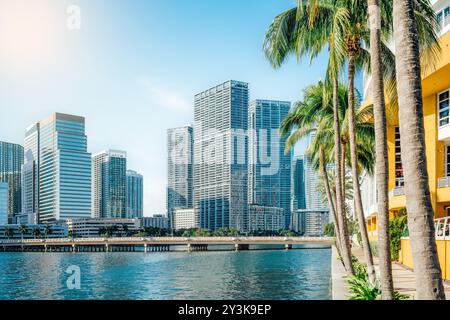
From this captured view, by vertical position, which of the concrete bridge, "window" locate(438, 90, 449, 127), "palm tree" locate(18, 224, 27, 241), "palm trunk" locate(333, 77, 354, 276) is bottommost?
the concrete bridge

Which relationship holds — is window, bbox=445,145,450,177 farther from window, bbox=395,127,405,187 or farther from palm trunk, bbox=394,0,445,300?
palm trunk, bbox=394,0,445,300

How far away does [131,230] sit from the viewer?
171 m

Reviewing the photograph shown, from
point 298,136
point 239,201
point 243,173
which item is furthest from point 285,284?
point 239,201

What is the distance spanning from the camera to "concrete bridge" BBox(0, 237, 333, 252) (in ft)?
398

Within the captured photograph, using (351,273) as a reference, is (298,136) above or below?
above

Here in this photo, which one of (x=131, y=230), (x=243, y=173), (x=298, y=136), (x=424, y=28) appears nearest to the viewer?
(x=424, y=28)

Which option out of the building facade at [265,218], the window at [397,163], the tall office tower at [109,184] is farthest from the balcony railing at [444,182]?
the building facade at [265,218]

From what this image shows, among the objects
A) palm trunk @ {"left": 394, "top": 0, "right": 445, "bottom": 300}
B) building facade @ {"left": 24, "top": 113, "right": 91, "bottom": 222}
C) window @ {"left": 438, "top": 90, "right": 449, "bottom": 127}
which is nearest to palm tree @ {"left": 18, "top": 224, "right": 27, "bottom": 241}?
building facade @ {"left": 24, "top": 113, "right": 91, "bottom": 222}

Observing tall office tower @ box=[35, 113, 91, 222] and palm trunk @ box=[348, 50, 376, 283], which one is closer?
palm trunk @ box=[348, 50, 376, 283]

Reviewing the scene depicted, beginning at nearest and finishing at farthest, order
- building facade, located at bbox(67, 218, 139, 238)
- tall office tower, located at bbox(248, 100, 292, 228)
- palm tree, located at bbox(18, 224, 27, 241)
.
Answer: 1. tall office tower, located at bbox(248, 100, 292, 228)
2. palm tree, located at bbox(18, 224, 27, 241)
3. building facade, located at bbox(67, 218, 139, 238)

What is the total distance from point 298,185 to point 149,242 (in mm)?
43905

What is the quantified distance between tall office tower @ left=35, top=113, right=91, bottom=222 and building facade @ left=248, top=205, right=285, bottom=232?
86759 mm
